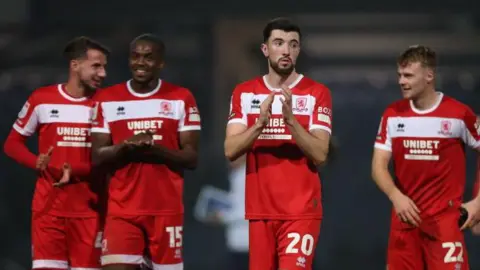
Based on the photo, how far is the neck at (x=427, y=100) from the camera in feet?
19.3

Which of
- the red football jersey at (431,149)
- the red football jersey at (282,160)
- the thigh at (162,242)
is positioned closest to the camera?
the red football jersey at (282,160)

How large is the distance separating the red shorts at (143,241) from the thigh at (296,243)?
0.77 metres

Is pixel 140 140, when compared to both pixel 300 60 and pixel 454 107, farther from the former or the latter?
pixel 300 60

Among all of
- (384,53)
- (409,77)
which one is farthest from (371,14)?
(409,77)

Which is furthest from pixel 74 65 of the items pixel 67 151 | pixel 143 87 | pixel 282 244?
pixel 282 244

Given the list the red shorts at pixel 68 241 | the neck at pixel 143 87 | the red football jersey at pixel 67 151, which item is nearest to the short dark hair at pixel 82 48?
the red football jersey at pixel 67 151

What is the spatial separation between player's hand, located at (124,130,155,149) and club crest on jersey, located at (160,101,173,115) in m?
0.30

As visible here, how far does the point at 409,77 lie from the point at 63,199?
88.2 inches

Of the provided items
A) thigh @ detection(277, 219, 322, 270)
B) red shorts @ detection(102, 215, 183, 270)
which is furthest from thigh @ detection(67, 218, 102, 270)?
thigh @ detection(277, 219, 322, 270)

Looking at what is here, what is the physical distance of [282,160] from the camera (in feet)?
18.4

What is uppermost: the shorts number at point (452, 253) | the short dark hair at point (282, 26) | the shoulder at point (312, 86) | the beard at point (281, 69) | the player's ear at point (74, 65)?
the short dark hair at point (282, 26)

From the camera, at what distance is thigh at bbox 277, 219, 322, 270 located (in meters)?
5.45

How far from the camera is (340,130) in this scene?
9.31 meters

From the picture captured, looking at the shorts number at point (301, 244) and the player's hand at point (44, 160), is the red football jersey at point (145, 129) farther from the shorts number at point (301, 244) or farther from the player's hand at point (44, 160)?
the shorts number at point (301, 244)
